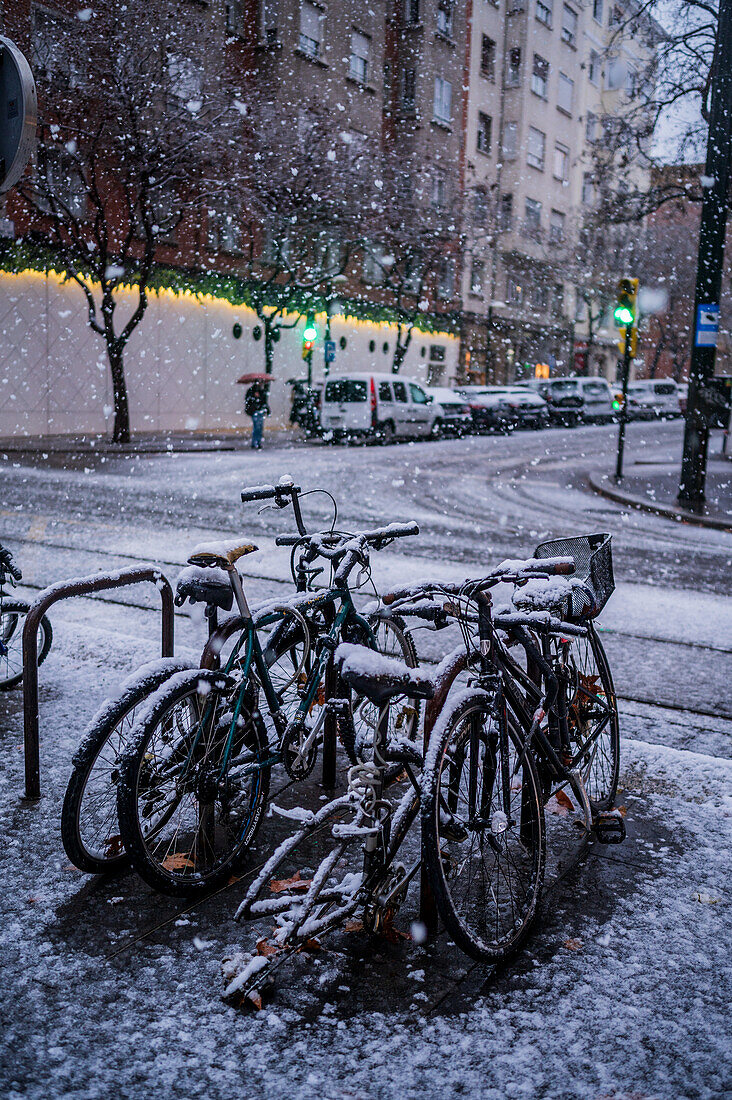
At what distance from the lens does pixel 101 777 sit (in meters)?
3.41

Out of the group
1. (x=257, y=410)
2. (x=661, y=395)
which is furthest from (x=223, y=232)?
(x=661, y=395)

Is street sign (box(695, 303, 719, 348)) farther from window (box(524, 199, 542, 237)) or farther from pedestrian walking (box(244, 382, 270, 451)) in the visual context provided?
window (box(524, 199, 542, 237))

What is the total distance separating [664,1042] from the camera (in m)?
2.64

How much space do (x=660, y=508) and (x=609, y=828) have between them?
11504mm

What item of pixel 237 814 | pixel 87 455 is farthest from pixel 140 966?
pixel 87 455

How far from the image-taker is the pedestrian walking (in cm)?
2520

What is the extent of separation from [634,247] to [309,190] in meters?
27.4

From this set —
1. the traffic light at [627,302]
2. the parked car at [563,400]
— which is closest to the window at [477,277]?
the parked car at [563,400]

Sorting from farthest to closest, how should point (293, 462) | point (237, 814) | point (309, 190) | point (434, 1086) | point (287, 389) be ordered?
point (287, 389) → point (309, 190) → point (293, 462) → point (237, 814) → point (434, 1086)

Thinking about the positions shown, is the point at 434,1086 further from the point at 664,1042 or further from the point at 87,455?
the point at 87,455

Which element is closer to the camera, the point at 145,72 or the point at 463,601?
the point at 463,601

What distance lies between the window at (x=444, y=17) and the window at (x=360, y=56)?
664 centimetres

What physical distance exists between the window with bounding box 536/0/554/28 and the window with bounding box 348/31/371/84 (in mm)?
16140

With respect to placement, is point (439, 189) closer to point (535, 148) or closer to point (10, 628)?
point (535, 148)
